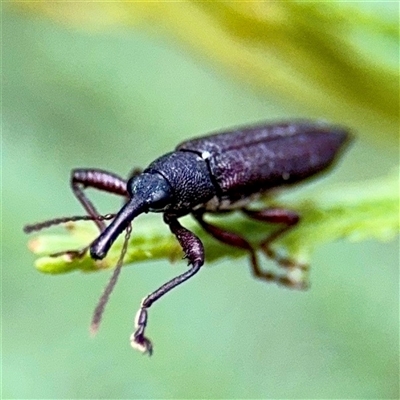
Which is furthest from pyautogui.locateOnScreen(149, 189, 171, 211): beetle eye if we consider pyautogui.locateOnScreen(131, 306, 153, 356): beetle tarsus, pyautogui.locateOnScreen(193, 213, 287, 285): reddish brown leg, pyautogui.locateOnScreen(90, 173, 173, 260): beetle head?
pyautogui.locateOnScreen(131, 306, 153, 356): beetle tarsus

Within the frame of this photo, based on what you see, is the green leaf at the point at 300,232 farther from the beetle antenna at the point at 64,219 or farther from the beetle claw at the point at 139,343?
the beetle claw at the point at 139,343

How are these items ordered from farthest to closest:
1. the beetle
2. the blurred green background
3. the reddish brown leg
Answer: the blurred green background < the reddish brown leg < the beetle

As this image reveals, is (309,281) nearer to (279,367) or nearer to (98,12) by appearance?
(279,367)

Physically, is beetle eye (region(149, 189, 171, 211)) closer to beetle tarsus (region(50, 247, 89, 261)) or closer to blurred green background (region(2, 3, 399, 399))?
blurred green background (region(2, 3, 399, 399))

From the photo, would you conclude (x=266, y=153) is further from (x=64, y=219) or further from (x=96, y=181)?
(x=64, y=219)

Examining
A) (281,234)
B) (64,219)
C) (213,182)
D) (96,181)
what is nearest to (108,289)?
(64,219)

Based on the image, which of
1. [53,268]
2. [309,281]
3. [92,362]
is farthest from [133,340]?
[309,281]
